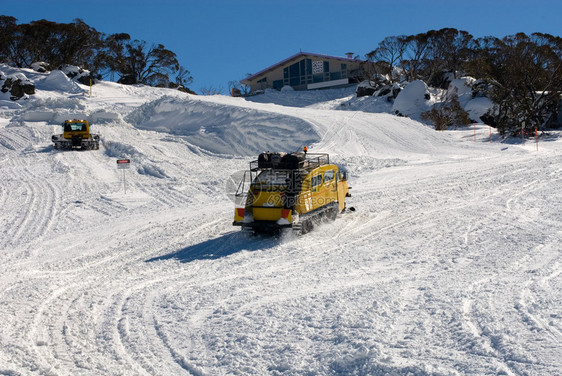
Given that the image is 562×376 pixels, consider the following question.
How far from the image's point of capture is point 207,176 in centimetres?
2427

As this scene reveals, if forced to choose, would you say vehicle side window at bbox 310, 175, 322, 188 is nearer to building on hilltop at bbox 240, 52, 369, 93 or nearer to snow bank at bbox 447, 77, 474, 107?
snow bank at bbox 447, 77, 474, 107

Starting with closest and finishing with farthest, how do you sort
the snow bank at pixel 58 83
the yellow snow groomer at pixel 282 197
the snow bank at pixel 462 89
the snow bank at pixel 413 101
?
1. the yellow snow groomer at pixel 282 197
2. the snow bank at pixel 413 101
3. the snow bank at pixel 462 89
4. the snow bank at pixel 58 83

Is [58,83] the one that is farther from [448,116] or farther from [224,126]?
[448,116]

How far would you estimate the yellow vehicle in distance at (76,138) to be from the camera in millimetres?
30388

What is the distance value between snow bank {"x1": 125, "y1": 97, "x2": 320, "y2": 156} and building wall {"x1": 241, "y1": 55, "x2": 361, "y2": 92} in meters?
27.9

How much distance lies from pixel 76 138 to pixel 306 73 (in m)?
39.9

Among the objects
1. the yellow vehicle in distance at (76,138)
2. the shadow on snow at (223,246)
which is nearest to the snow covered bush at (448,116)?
the yellow vehicle in distance at (76,138)

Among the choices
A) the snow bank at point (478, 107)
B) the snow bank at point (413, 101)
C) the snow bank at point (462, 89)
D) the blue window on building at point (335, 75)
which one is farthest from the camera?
the blue window on building at point (335, 75)

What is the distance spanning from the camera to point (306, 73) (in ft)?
214

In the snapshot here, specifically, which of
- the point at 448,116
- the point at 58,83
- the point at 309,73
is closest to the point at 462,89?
the point at 448,116

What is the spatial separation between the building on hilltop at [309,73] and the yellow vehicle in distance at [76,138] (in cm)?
3643

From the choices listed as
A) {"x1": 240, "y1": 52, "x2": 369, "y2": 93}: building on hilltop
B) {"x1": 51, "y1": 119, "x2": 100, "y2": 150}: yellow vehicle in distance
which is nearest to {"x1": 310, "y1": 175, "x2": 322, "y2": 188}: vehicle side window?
{"x1": 51, "y1": 119, "x2": 100, "y2": 150}: yellow vehicle in distance

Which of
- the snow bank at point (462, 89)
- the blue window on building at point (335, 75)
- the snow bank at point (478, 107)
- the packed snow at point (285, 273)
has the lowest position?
the packed snow at point (285, 273)

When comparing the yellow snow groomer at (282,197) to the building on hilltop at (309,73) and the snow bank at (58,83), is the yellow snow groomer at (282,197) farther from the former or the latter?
the building on hilltop at (309,73)
